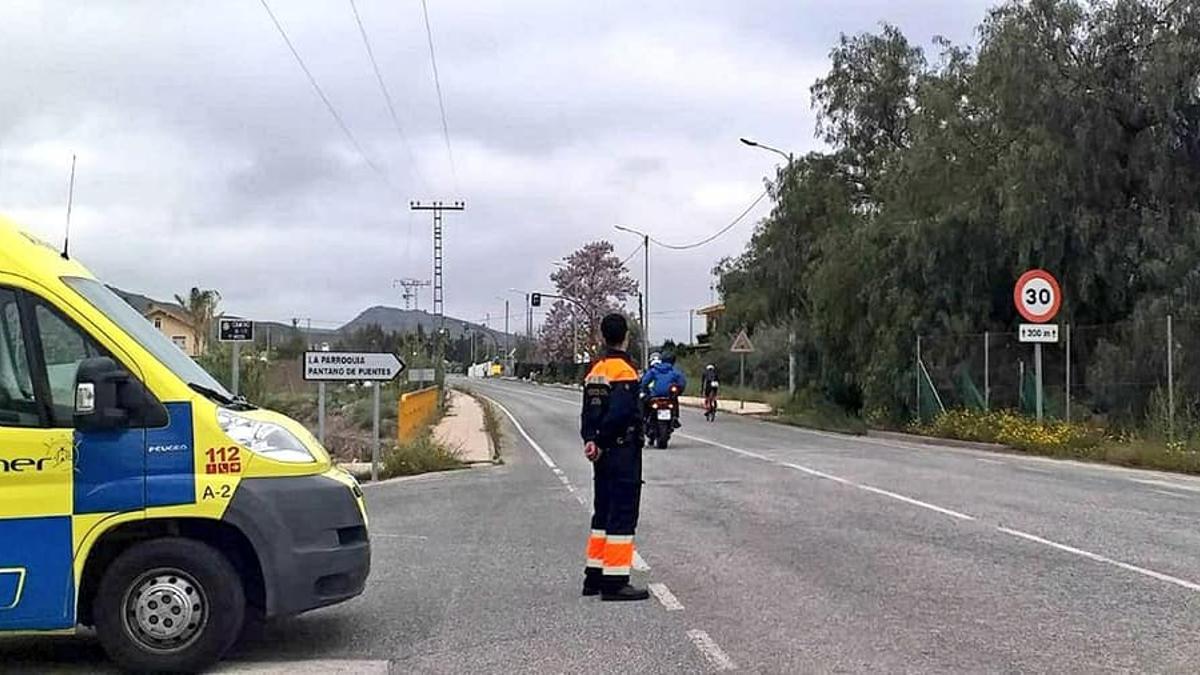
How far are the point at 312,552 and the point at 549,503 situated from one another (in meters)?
8.26

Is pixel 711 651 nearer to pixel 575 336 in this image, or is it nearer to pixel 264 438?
pixel 264 438

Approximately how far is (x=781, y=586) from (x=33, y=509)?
4.88 meters

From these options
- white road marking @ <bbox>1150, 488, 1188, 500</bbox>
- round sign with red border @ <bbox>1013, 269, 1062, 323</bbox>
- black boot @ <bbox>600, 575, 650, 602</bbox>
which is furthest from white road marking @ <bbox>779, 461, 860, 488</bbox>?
black boot @ <bbox>600, 575, 650, 602</bbox>

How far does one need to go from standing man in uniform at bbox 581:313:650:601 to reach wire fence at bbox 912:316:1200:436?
1505cm

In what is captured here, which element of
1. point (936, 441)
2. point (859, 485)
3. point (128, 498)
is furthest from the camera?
point (936, 441)

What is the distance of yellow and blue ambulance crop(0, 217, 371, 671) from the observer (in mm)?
6234

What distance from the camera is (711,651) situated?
6934 mm

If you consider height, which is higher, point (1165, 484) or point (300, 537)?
point (300, 537)

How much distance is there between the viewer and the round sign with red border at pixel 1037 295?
23.5 m

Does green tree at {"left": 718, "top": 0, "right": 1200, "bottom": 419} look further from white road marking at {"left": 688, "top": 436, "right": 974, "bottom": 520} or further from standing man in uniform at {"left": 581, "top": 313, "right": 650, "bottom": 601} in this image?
standing man in uniform at {"left": 581, "top": 313, "right": 650, "bottom": 601}

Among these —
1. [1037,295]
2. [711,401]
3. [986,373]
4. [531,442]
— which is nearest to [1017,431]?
[1037,295]

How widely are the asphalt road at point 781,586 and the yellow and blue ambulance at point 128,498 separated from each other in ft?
1.55

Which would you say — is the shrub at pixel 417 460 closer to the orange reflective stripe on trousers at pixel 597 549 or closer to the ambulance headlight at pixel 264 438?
the orange reflective stripe on trousers at pixel 597 549

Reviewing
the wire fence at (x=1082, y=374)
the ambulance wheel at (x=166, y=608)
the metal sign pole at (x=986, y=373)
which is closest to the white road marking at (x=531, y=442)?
the wire fence at (x=1082, y=374)
